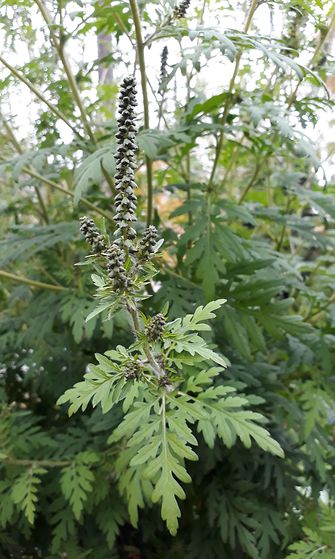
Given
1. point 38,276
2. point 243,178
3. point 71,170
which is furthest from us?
point 243,178

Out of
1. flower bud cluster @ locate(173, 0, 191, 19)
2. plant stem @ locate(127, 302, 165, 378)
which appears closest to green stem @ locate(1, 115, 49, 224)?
flower bud cluster @ locate(173, 0, 191, 19)

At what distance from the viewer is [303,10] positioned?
49.8 inches

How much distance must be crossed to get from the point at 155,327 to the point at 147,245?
11cm

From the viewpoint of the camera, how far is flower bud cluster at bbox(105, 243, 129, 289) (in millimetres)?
720

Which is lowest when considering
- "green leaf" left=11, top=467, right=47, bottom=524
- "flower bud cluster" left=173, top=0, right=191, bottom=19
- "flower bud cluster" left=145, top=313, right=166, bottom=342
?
"green leaf" left=11, top=467, right=47, bottom=524

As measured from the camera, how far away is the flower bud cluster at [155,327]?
30.1 inches

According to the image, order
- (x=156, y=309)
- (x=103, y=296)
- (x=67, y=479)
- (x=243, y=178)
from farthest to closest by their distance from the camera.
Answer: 1. (x=243, y=178)
2. (x=156, y=309)
3. (x=67, y=479)
4. (x=103, y=296)

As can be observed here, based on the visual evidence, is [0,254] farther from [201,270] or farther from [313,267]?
[313,267]

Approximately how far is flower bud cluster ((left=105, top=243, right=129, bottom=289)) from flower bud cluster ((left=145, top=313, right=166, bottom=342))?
59mm

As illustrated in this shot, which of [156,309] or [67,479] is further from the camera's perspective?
[156,309]

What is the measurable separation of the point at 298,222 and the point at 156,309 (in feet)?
1.66

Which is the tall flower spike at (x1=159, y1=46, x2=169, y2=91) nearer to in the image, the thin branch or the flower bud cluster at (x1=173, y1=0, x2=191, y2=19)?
the flower bud cluster at (x1=173, y1=0, x2=191, y2=19)

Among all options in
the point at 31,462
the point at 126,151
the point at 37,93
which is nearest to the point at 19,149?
the point at 37,93

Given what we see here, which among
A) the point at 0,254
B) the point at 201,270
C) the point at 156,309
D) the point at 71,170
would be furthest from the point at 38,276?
the point at 201,270
